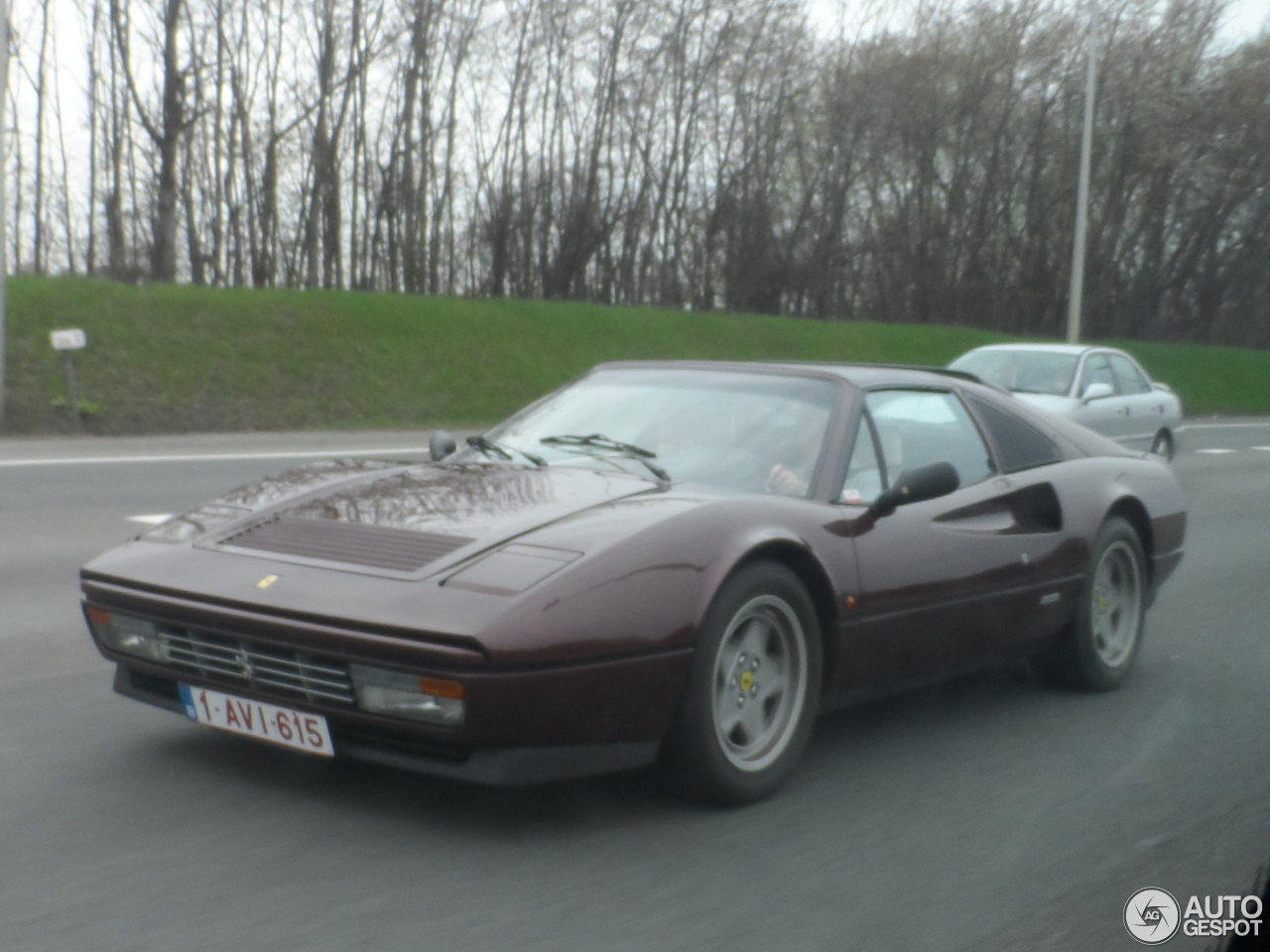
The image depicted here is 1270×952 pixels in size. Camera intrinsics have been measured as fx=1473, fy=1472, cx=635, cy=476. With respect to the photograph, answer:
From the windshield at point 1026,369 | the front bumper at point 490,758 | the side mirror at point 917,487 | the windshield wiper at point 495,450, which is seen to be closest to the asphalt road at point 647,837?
the front bumper at point 490,758

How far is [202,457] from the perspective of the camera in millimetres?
16234

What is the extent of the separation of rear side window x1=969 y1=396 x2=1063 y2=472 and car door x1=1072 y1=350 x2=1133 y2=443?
8.77 m

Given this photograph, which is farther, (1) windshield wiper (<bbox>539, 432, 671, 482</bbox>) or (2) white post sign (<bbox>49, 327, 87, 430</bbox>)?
(2) white post sign (<bbox>49, 327, 87, 430</bbox>)

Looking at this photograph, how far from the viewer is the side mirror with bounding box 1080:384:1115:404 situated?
1426cm

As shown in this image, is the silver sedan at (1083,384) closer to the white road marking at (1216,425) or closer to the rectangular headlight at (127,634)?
the rectangular headlight at (127,634)

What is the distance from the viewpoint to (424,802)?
4.01 metres

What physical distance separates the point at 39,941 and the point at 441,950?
82 cm

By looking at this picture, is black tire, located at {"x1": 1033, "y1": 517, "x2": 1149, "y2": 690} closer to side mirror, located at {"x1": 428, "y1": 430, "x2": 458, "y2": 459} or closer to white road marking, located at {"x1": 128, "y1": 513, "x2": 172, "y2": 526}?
side mirror, located at {"x1": 428, "y1": 430, "x2": 458, "y2": 459}

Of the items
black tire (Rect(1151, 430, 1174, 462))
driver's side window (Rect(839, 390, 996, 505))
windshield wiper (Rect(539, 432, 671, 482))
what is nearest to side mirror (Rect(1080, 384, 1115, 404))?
black tire (Rect(1151, 430, 1174, 462))

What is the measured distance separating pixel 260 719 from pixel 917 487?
215 centimetres

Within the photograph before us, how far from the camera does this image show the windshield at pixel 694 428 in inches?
187

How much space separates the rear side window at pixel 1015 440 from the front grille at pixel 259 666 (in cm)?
285

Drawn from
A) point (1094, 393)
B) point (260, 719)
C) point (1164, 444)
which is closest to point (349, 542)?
point (260, 719)

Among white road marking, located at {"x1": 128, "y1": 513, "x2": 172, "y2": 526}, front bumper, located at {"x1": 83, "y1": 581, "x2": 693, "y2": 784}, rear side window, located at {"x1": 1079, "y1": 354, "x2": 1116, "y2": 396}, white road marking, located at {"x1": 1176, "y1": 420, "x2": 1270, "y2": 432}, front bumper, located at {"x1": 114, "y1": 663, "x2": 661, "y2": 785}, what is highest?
rear side window, located at {"x1": 1079, "y1": 354, "x2": 1116, "y2": 396}
